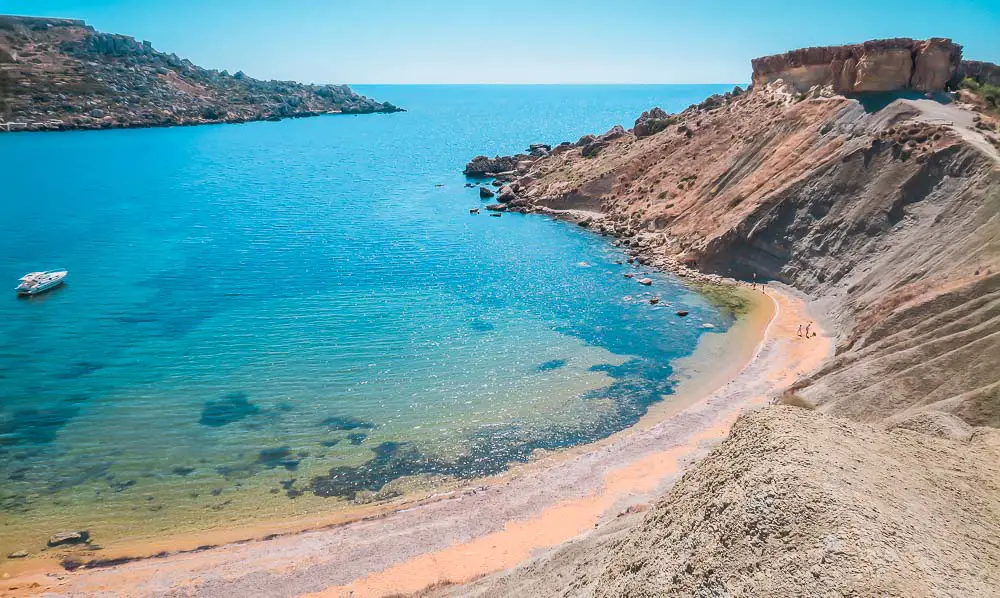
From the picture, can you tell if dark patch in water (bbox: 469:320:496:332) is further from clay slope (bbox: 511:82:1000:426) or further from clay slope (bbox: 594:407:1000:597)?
clay slope (bbox: 594:407:1000:597)

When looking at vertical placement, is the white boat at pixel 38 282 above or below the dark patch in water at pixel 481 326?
below

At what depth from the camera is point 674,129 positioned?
280 feet

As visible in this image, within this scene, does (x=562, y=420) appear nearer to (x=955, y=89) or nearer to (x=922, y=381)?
(x=922, y=381)

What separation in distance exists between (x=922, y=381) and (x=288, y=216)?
7630 cm

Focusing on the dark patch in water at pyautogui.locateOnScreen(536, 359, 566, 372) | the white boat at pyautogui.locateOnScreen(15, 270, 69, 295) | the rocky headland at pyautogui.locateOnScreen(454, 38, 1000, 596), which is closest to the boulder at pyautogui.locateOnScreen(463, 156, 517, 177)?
the rocky headland at pyautogui.locateOnScreen(454, 38, 1000, 596)

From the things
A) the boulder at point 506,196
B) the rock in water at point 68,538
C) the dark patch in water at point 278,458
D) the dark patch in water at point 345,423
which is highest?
the boulder at point 506,196

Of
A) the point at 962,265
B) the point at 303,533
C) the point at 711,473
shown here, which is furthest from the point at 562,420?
the point at 962,265

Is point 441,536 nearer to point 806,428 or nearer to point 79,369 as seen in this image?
point 806,428

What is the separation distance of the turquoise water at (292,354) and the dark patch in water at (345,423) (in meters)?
0.16

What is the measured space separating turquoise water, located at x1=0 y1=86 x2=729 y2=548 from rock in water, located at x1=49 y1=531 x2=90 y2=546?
0.69 m

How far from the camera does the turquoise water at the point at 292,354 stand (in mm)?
29594

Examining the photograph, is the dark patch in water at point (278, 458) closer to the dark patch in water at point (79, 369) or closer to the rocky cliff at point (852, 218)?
the dark patch in water at point (79, 369)

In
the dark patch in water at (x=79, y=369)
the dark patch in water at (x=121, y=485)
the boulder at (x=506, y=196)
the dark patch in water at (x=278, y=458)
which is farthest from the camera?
the boulder at (x=506, y=196)

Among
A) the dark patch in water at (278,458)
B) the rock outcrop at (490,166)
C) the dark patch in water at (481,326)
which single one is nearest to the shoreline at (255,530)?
the dark patch in water at (278,458)
